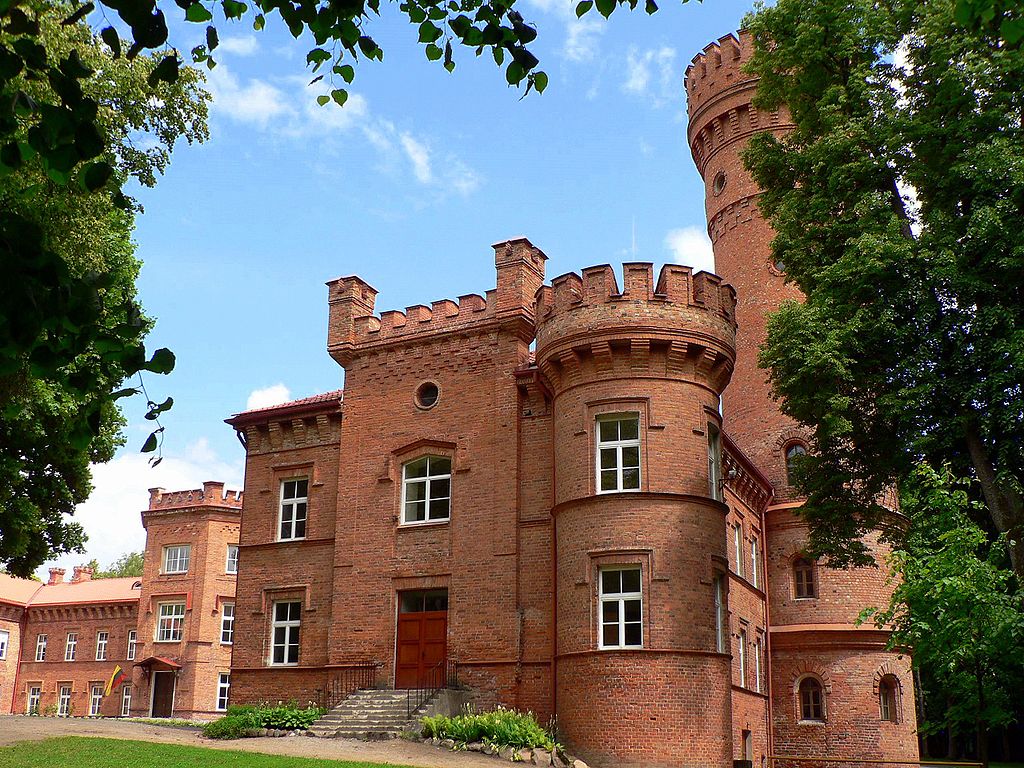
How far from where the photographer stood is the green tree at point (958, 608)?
15.2m

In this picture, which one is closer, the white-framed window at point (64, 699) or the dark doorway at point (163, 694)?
the dark doorway at point (163, 694)

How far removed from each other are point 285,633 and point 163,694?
22.2 m

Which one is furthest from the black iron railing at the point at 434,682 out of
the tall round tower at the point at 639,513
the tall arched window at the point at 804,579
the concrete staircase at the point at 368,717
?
the tall arched window at the point at 804,579

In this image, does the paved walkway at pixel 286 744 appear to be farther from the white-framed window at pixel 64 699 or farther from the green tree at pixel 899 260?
the white-framed window at pixel 64 699

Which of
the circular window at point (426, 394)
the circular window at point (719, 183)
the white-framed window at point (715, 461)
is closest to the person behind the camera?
the white-framed window at point (715, 461)

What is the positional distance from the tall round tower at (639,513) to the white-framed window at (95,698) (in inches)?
1458

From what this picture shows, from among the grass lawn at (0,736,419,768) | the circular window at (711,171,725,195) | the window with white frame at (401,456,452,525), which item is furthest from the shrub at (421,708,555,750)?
the circular window at (711,171,725,195)

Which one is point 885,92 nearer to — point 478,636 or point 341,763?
point 478,636

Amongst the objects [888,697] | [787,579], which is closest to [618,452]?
[787,579]

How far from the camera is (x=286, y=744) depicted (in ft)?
64.2

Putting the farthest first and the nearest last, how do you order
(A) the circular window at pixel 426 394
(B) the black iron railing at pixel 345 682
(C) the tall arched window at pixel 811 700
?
(C) the tall arched window at pixel 811 700, (A) the circular window at pixel 426 394, (B) the black iron railing at pixel 345 682

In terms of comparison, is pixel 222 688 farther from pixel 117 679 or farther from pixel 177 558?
pixel 117 679

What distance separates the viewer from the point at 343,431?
85.1 feet

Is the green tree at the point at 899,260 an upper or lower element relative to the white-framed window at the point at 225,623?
upper
